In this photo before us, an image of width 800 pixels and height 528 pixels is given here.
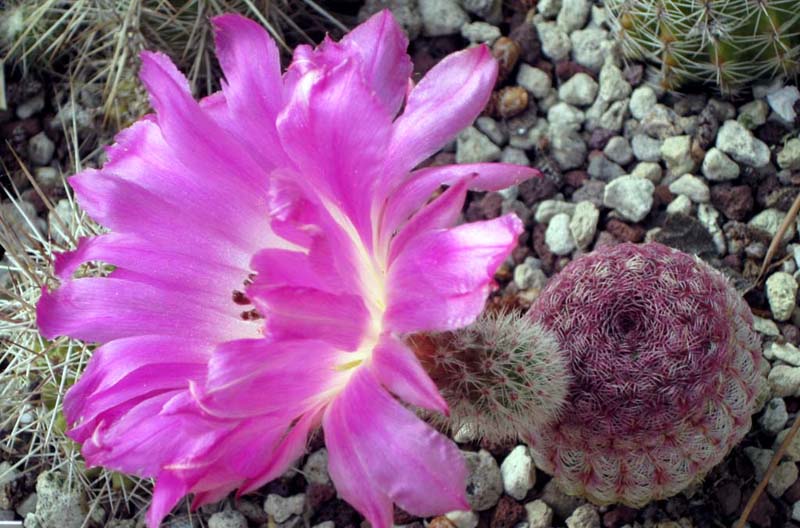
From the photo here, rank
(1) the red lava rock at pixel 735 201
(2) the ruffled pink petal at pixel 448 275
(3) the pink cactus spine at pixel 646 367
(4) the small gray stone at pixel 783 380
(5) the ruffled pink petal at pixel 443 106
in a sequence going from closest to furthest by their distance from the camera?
(2) the ruffled pink petal at pixel 448 275 < (5) the ruffled pink petal at pixel 443 106 < (3) the pink cactus spine at pixel 646 367 < (4) the small gray stone at pixel 783 380 < (1) the red lava rock at pixel 735 201

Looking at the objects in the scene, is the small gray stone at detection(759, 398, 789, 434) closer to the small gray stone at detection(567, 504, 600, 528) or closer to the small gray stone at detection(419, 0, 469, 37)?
→ the small gray stone at detection(567, 504, 600, 528)

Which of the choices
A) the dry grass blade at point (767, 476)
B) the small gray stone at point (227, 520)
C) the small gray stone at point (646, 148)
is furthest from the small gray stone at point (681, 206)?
the small gray stone at point (227, 520)

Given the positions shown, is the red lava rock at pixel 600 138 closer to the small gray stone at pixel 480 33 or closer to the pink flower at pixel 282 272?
the small gray stone at pixel 480 33

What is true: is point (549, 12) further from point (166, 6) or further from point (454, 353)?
point (454, 353)

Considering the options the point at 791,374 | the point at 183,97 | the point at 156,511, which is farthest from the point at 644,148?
the point at 156,511

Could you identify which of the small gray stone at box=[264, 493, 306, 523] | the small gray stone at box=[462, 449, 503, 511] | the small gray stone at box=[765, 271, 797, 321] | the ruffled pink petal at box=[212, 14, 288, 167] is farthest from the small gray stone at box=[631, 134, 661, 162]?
the ruffled pink petal at box=[212, 14, 288, 167]

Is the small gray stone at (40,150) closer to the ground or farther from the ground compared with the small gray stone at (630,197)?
farther from the ground
